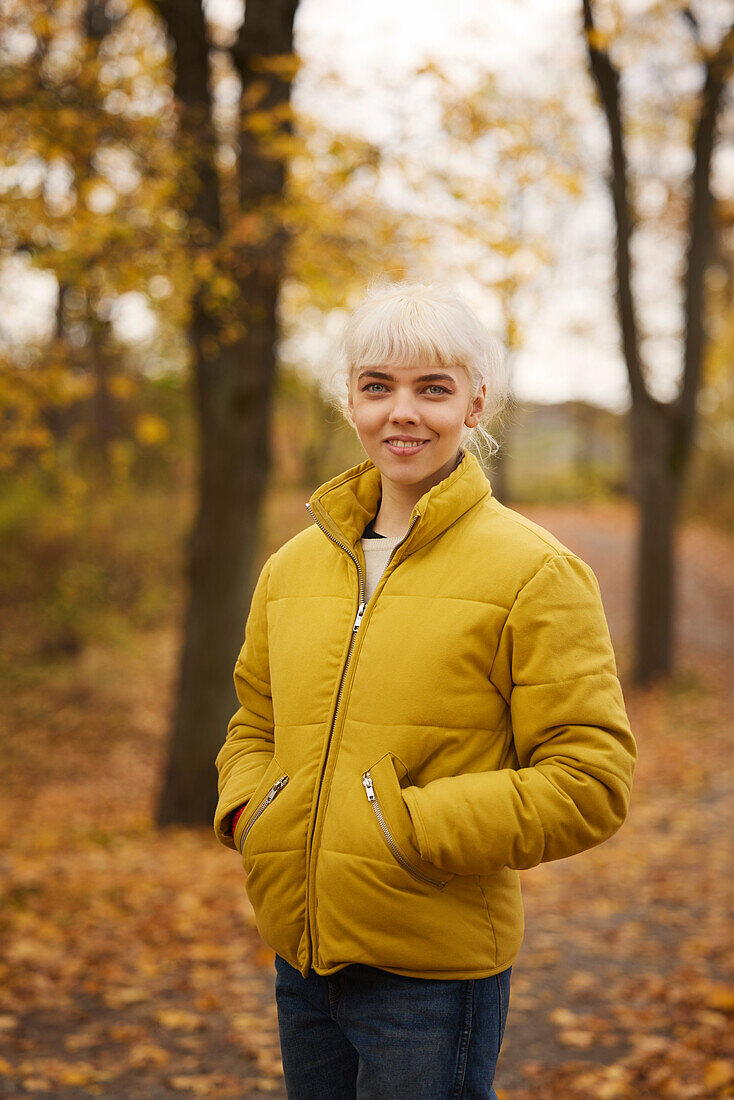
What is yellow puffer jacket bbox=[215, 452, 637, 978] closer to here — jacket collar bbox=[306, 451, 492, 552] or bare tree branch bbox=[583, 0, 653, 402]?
jacket collar bbox=[306, 451, 492, 552]

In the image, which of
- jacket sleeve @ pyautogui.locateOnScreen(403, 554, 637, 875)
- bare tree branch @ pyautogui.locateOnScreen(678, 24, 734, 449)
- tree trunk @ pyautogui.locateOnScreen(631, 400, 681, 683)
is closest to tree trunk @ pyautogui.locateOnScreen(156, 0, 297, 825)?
jacket sleeve @ pyautogui.locateOnScreen(403, 554, 637, 875)

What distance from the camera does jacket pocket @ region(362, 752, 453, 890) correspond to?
1.82 metres

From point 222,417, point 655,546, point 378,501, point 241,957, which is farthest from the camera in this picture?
point 655,546

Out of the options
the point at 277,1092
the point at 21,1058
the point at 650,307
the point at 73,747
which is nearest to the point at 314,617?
the point at 277,1092

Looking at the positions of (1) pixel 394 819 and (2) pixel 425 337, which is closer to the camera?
(1) pixel 394 819

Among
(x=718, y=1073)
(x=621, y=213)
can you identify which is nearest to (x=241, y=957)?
(x=718, y=1073)

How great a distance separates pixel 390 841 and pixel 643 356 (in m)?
11.7

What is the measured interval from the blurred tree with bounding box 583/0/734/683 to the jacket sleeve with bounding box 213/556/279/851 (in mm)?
9893

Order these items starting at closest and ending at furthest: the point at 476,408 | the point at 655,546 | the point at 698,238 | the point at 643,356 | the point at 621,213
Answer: the point at 476,408 → the point at 621,213 → the point at 698,238 → the point at 643,356 → the point at 655,546

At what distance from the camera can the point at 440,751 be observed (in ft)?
6.18

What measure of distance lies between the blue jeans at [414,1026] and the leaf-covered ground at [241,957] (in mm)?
2025

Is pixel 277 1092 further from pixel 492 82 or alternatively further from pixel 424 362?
pixel 492 82

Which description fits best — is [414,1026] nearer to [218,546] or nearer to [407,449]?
[407,449]

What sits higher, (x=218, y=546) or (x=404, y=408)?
(x=404, y=408)
